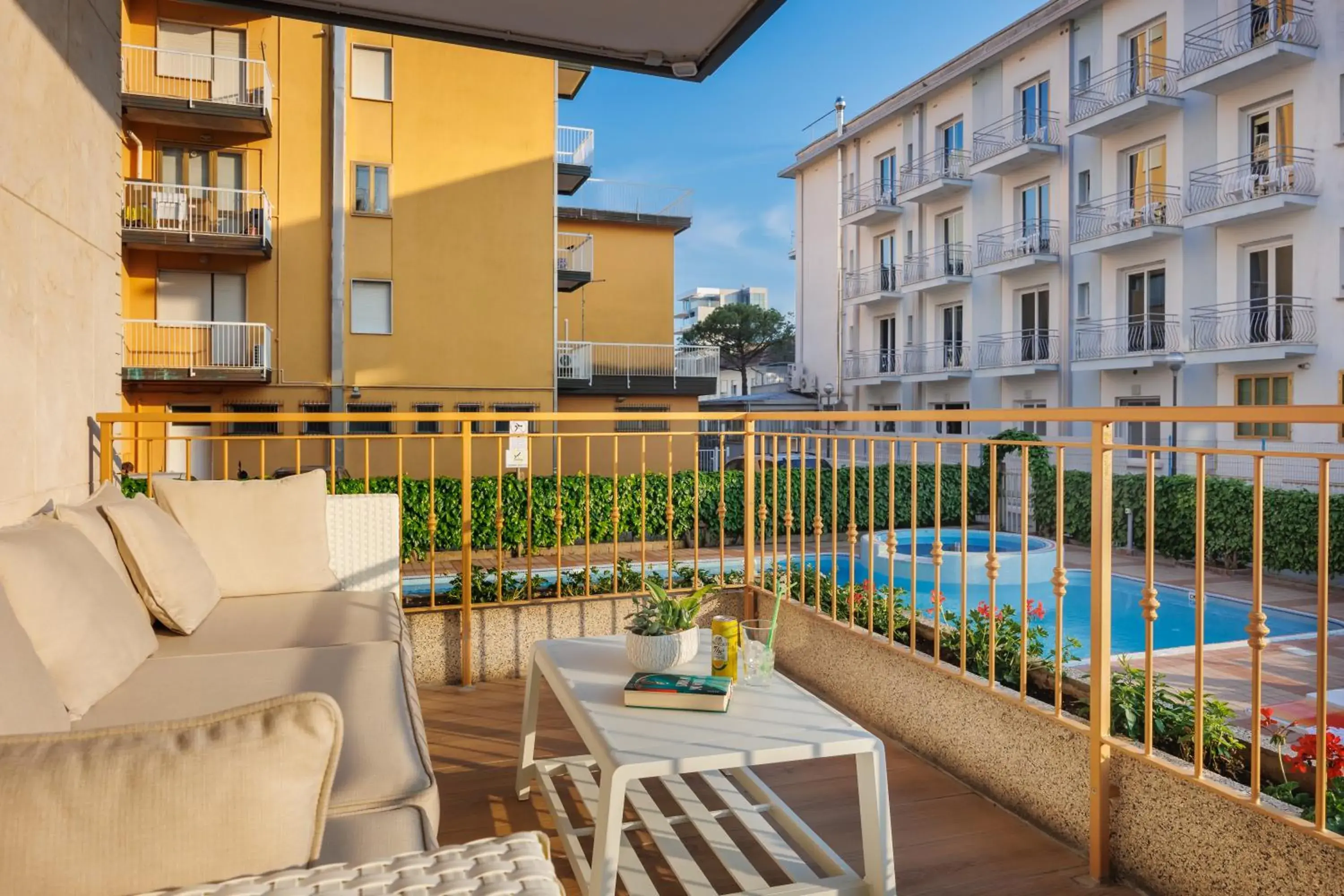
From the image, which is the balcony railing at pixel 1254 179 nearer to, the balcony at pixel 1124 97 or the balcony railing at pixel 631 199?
the balcony at pixel 1124 97

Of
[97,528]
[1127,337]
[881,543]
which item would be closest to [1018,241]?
[1127,337]

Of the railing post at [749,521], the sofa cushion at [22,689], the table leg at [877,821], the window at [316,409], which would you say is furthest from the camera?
the window at [316,409]

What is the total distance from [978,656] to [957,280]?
629 inches

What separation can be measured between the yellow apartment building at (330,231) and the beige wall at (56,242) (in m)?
8.76

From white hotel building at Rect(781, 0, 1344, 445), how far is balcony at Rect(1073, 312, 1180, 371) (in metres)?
0.04

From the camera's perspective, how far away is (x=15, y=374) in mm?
2611

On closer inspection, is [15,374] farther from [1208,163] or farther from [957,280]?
[957,280]

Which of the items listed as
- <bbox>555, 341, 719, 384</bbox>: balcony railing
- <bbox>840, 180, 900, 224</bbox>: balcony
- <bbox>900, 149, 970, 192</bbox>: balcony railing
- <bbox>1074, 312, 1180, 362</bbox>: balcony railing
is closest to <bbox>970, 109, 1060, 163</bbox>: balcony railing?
<bbox>900, 149, 970, 192</bbox>: balcony railing

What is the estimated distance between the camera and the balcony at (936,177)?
17.5 metres

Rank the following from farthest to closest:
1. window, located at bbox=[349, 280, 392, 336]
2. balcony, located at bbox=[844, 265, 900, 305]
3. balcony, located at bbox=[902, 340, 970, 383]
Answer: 1. balcony, located at bbox=[844, 265, 900, 305]
2. balcony, located at bbox=[902, 340, 970, 383]
3. window, located at bbox=[349, 280, 392, 336]

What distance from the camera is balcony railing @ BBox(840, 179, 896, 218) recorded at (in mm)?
19578

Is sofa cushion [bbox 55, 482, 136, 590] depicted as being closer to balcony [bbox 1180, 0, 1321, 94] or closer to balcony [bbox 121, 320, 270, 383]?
balcony [bbox 121, 320, 270, 383]

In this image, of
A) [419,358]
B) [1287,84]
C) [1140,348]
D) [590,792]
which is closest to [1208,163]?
[1287,84]

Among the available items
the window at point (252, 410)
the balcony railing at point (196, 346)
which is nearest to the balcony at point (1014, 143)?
the balcony railing at point (196, 346)
